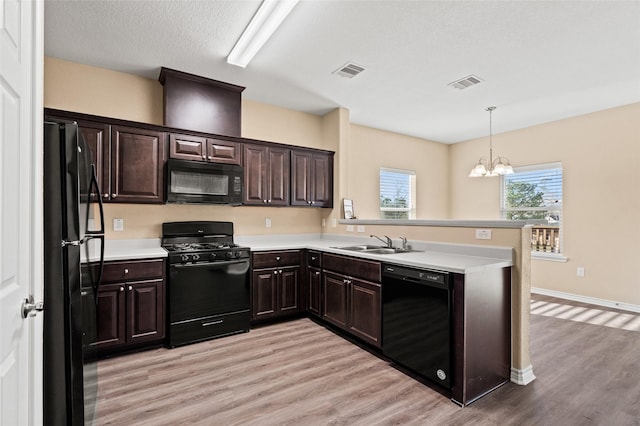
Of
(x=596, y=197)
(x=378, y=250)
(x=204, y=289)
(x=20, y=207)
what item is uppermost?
(x=596, y=197)

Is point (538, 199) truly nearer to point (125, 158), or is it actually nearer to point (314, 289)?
point (314, 289)

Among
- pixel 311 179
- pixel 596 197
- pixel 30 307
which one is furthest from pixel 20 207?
pixel 596 197

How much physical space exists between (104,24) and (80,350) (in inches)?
98.5

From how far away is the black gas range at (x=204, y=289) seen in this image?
3.01m

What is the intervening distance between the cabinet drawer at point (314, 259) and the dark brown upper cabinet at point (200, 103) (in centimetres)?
168

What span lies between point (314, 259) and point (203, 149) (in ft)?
5.80

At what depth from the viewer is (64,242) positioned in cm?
141

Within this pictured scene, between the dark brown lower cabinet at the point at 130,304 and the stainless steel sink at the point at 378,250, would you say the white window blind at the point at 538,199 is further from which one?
the dark brown lower cabinet at the point at 130,304

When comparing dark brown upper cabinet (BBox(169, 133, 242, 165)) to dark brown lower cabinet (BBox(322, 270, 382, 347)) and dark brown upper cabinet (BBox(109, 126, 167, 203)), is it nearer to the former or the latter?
dark brown upper cabinet (BBox(109, 126, 167, 203))

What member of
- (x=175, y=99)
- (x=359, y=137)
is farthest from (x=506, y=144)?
(x=175, y=99)

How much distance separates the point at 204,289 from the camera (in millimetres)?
3139

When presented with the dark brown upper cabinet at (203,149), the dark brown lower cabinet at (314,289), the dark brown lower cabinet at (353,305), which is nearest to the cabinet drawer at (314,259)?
the dark brown lower cabinet at (314,289)

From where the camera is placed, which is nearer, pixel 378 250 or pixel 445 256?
pixel 445 256

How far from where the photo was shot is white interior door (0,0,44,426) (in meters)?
0.95
